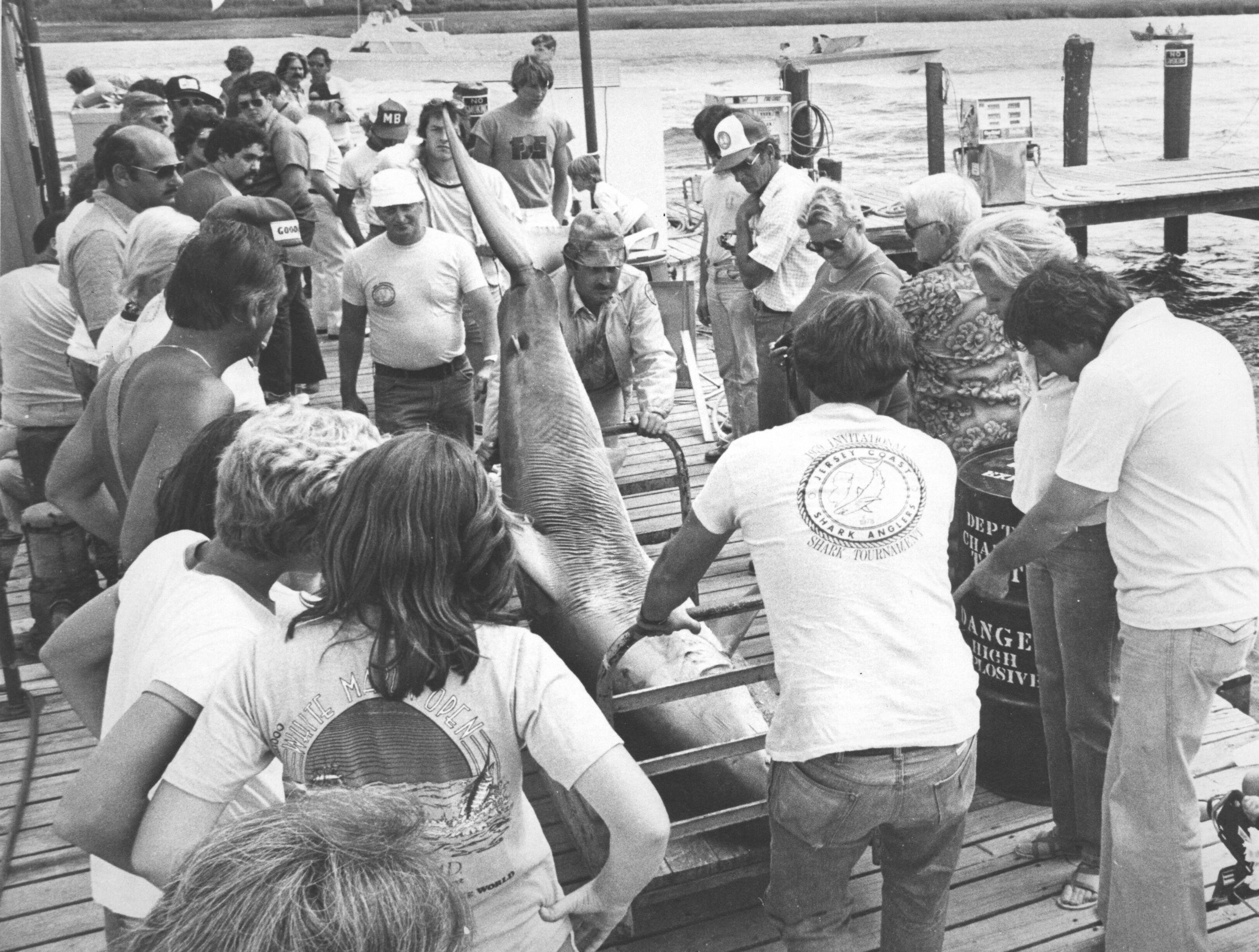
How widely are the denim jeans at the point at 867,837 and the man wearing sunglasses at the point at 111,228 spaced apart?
135 inches

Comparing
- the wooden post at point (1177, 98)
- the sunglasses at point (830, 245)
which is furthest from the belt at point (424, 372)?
the wooden post at point (1177, 98)

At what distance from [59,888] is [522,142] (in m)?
5.62

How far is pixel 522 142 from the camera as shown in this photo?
312 inches

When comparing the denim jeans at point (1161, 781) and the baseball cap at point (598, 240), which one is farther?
the baseball cap at point (598, 240)

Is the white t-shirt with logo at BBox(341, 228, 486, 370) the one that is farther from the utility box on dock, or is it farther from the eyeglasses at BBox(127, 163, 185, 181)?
the utility box on dock

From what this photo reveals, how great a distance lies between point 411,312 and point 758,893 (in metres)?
2.94

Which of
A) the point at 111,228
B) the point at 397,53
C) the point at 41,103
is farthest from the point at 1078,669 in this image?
the point at 397,53

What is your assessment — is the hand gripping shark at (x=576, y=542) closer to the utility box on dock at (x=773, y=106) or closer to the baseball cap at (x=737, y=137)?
the baseball cap at (x=737, y=137)

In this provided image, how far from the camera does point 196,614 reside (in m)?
1.93

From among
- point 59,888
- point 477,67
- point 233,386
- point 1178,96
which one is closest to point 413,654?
point 233,386

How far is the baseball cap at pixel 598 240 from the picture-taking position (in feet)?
15.1

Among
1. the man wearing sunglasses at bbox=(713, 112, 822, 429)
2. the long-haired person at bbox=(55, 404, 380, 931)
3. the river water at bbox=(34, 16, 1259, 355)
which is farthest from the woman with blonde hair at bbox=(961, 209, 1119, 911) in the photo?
the river water at bbox=(34, 16, 1259, 355)

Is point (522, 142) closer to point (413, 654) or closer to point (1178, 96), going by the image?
point (413, 654)

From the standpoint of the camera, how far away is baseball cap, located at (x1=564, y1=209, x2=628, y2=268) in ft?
15.1
